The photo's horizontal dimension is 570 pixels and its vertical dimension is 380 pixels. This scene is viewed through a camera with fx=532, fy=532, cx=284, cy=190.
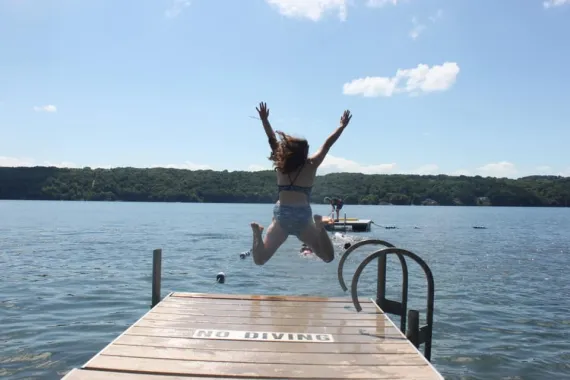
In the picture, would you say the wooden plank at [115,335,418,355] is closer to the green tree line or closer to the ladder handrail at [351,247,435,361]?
the ladder handrail at [351,247,435,361]

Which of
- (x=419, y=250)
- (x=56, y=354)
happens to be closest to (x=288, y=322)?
(x=56, y=354)

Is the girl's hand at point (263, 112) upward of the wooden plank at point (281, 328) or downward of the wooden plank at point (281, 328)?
upward

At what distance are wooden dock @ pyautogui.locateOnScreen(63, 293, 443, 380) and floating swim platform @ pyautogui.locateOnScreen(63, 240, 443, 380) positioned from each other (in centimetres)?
1

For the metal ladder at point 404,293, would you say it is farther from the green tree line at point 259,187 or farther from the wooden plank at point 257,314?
the green tree line at point 259,187

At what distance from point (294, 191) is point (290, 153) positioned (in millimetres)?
565

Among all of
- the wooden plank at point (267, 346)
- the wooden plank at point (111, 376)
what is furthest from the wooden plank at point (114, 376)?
the wooden plank at point (267, 346)

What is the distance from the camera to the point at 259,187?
160 m

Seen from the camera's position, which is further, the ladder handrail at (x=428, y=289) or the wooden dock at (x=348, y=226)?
the wooden dock at (x=348, y=226)

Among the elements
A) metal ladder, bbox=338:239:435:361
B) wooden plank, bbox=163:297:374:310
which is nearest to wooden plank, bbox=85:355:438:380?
metal ladder, bbox=338:239:435:361

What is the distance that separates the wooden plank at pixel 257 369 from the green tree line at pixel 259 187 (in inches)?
5758

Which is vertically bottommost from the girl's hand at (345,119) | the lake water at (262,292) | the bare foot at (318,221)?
the lake water at (262,292)

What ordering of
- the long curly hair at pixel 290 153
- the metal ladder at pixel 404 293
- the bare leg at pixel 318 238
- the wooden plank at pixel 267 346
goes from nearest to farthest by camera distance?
the wooden plank at pixel 267 346
the long curly hair at pixel 290 153
the bare leg at pixel 318 238
the metal ladder at pixel 404 293

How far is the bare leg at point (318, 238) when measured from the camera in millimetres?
7020

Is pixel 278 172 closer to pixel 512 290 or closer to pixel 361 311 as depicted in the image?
pixel 361 311
